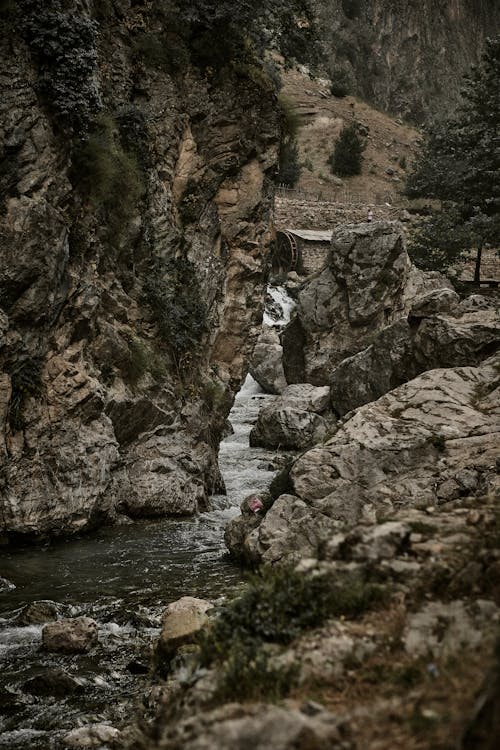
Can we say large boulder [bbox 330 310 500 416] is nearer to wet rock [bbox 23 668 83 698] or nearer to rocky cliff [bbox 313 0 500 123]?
wet rock [bbox 23 668 83 698]

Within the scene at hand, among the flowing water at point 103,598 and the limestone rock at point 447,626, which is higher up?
the limestone rock at point 447,626

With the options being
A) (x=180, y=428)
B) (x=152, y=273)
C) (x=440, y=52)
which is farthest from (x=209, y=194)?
(x=440, y=52)

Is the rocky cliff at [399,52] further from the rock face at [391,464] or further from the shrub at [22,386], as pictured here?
the shrub at [22,386]

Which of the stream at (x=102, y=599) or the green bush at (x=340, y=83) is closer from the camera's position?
the stream at (x=102, y=599)

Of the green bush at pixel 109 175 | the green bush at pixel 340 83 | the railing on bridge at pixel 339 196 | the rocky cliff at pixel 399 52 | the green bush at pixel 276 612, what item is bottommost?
the green bush at pixel 276 612

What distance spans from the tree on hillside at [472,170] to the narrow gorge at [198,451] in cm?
1119

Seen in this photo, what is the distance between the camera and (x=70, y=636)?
7.95m

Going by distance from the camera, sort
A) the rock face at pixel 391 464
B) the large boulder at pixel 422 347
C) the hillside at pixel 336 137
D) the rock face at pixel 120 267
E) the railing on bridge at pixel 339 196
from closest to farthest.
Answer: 1. the rock face at pixel 391 464
2. the rock face at pixel 120 267
3. the large boulder at pixel 422 347
4. the railing on bridge at pixel 339 196
5. the hillside at pixel 336 137

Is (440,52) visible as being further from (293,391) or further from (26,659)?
(26,659)

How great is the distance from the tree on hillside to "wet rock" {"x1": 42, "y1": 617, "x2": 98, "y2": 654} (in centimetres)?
2531

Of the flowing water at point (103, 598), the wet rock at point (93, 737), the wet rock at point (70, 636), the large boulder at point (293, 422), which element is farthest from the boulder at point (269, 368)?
the wet rock at point (93, 737)

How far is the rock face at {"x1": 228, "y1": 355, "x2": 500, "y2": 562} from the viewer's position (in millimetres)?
9852

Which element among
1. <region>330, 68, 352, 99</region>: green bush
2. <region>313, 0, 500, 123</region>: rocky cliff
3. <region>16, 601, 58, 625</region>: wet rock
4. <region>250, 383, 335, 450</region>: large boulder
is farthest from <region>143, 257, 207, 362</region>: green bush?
<region>313, 0, 500, 123</region>: rocky cliff

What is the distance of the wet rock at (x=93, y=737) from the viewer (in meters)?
5.74
